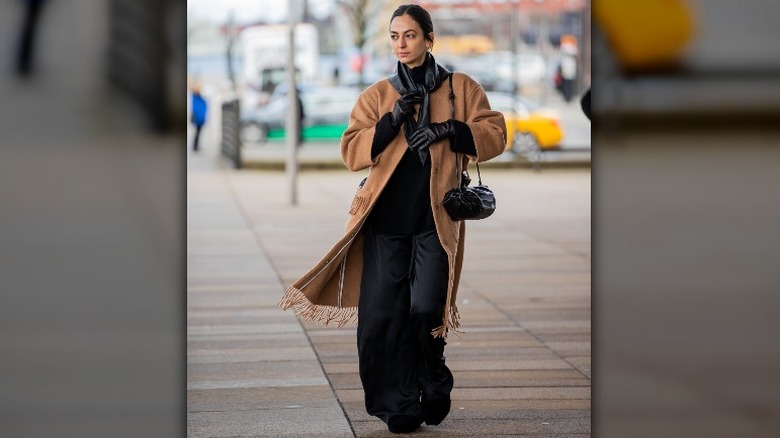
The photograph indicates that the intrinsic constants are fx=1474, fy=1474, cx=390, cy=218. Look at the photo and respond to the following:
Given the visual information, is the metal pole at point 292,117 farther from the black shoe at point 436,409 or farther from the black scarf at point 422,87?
the black scarf at point 422,87

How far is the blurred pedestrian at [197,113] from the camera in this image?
103 feet

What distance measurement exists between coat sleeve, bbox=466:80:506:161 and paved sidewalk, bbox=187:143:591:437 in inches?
47.0

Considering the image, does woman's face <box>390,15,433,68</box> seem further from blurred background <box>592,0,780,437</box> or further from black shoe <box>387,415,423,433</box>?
blurred background <box>592,0,780,437</box>

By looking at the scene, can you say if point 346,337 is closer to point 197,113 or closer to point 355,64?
point 197,113

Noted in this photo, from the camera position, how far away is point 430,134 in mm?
5879

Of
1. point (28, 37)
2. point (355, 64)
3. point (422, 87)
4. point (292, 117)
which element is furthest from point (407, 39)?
point (355, 64)

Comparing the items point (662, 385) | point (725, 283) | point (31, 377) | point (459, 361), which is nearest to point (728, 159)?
point (725, 283)

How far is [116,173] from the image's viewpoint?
4.26 meters

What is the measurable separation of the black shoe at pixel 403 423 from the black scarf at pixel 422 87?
3.53ft

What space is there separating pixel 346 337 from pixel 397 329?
2797mm

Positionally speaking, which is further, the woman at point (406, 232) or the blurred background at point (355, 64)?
the blurred background at point (355, 64)

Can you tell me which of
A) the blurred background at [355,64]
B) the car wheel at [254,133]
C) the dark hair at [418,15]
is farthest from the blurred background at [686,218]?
the car wheel at [254,133]

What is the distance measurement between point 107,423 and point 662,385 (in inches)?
66.1

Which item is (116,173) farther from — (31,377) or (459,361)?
(459,361)
